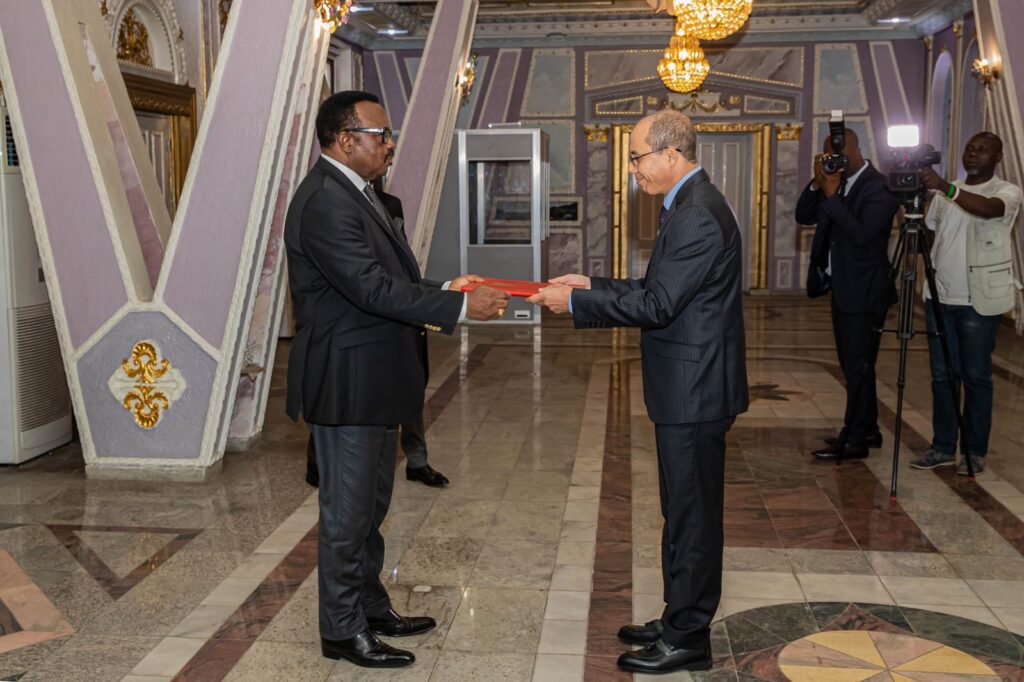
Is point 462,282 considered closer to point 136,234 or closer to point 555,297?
point 555,297

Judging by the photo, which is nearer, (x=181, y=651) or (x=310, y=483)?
(x=181, y=651)

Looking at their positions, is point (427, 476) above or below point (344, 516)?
below

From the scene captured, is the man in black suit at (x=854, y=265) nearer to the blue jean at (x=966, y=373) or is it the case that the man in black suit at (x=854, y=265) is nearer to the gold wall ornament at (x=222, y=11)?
the blue jean at (x=966, y=373)

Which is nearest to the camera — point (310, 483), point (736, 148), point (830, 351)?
point (310, 483)

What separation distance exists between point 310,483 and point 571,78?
1054 cm

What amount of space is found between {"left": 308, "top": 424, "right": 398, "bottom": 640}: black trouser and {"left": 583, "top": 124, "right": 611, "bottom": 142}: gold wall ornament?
11.9 metres

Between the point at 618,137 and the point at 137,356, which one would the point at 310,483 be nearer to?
the point at 137,356

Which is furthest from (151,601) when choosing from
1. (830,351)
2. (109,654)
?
(830,351)

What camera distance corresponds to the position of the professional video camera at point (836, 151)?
203 inches

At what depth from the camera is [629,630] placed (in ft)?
11.1

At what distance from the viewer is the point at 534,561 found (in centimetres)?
412

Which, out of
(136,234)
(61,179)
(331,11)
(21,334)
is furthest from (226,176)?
(21,334)

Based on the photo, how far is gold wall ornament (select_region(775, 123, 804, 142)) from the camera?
1431 centimetres

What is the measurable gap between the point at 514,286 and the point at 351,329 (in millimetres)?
501
